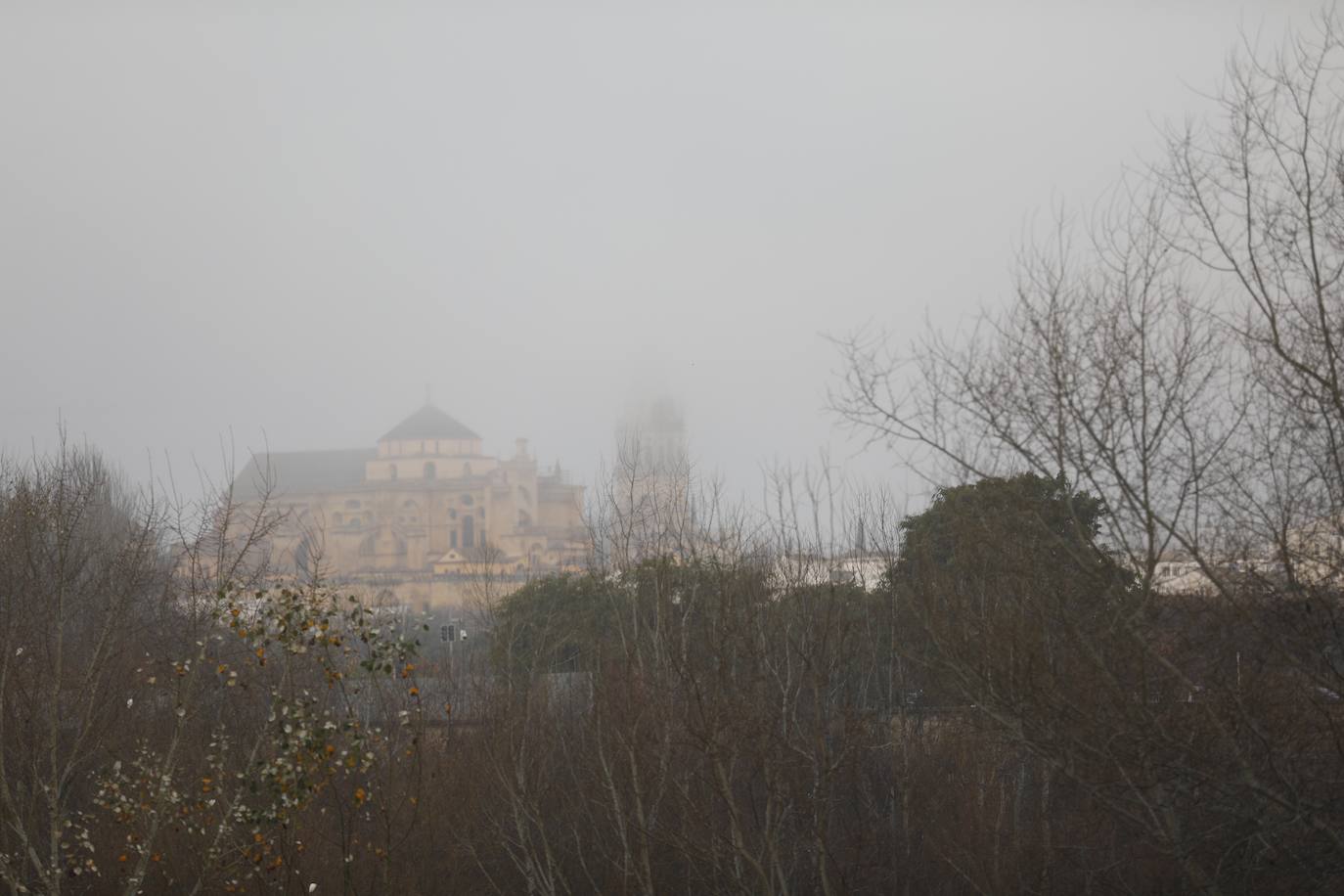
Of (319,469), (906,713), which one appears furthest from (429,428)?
(906,713)

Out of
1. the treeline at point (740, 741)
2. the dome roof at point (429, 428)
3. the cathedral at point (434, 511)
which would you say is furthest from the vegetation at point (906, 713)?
the dome roof at point (429, 428)

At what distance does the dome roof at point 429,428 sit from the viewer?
333 feet

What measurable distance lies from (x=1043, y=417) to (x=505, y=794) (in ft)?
20.5

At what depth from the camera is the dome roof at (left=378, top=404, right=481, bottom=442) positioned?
101375 mm

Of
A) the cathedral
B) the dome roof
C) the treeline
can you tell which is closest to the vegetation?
the treeline

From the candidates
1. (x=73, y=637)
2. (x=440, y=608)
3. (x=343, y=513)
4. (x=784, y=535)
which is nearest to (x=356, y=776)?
(x=73, y=637)

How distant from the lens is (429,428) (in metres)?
103

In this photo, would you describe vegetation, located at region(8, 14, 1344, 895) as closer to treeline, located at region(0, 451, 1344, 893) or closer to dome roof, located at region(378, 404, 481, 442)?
treeline, located at region(0, 451, 1344, 893)

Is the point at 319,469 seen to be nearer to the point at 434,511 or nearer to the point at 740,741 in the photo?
the point at 434,511

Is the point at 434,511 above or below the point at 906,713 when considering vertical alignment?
above

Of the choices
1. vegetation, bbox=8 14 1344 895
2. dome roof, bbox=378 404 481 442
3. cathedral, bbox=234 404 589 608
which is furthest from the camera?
dome roof, bbox=378 404 481 442

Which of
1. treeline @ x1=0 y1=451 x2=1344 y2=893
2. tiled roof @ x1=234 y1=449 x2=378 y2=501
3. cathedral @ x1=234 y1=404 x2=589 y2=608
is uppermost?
tiled roof @ x1=234 y1=449 x2=378 y2=501

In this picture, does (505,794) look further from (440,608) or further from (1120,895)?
(440,608)

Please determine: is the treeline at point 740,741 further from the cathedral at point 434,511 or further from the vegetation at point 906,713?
the cathedral at point 434,511
